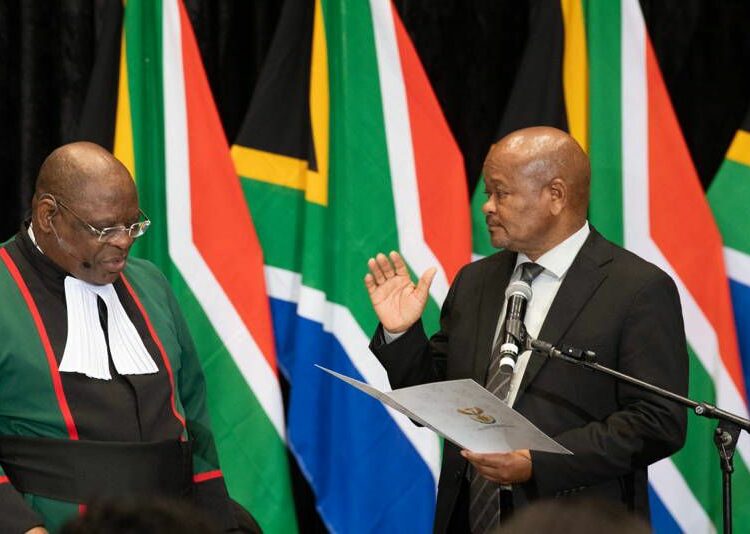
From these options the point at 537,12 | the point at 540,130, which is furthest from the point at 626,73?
the point at 540,130

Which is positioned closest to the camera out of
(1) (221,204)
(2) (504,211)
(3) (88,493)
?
(3) (88,493)

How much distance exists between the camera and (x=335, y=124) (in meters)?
4.36

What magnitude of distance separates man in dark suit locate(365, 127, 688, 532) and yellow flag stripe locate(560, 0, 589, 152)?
121 centimetres

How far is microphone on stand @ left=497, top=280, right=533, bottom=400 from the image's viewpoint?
2643 mm

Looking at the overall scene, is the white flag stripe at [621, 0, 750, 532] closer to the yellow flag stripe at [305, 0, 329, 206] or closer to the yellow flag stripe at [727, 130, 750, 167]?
the yellow flag stripe at [727, 130, 750, 167]

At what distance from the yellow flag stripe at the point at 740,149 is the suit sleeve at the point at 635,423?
58.9 inches

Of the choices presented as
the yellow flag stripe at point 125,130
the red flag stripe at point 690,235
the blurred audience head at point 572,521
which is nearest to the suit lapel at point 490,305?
Answer: the red flag stripe at point 690,235

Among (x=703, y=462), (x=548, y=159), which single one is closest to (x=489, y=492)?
(x=548, y=159)

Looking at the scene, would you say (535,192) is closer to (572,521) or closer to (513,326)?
(513,326)

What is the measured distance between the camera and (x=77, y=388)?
283cm

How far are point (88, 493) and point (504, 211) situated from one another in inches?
49.4

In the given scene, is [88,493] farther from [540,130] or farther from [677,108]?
[677,108]

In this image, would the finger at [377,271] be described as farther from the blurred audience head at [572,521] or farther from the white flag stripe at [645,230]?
the blurred audience head at [572,521]

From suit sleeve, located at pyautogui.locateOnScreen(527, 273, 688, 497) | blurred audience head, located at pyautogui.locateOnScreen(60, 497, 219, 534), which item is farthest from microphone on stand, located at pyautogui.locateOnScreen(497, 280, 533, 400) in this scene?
A: blurred audience head, located at pyautogui.locateOnScreen(60, 497, 219, 534)
